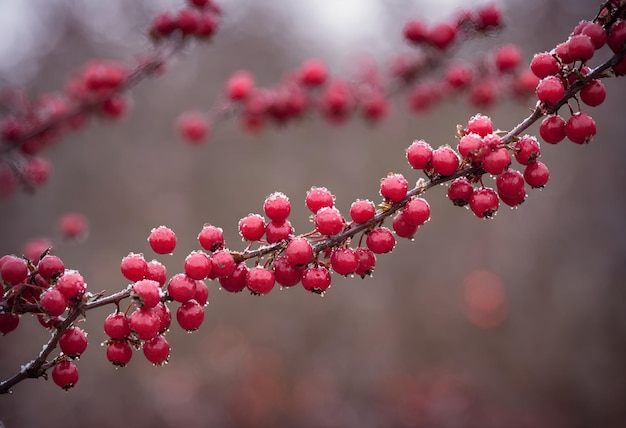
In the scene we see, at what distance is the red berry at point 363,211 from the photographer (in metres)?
1.90

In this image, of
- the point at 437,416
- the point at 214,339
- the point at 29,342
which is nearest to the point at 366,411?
the point at 437,416

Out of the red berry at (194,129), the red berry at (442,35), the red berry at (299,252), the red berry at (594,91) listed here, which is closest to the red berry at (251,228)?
the red berry at (299,252)

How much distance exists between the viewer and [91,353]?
8.57 metres

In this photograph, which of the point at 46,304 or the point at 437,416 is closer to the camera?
the point at 46,304

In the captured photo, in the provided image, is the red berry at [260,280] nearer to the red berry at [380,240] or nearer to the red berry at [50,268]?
the red berry at [380,240]

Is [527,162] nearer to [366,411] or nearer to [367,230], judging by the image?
[367,230]

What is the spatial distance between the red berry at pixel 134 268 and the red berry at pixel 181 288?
0.44 feet

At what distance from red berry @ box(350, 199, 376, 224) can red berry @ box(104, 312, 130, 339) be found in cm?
99

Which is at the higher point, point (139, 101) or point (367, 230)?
point (139, 101)

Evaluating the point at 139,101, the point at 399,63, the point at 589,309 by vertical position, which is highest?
the point at 139,101

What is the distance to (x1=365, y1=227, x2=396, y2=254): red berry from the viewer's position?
6.30 feet

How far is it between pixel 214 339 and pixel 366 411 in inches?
129

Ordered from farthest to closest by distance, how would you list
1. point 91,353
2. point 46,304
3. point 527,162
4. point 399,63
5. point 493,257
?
point 493,257 < point 91,353 < point 399,63 < point 527,162 < point 46,304

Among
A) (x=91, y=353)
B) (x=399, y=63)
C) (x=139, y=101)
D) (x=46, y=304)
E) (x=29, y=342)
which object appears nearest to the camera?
(x=46, y=304)
